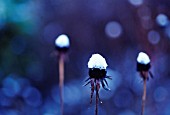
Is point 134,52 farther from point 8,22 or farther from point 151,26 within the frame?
point 8,22

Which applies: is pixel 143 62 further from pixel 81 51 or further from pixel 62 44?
pixel 81 51

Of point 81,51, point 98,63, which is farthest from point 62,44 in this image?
point 81,51

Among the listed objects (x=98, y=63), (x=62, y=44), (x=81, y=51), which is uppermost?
(x=81, y=51)

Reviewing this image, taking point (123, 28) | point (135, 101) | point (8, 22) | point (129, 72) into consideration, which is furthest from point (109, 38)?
point (8, 22)

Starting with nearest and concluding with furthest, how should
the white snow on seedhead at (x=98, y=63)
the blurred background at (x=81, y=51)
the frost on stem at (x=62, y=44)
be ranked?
the white snow on seedhead at (x=98, y=63) → the frost on stem at (x=62, y=44) → the blurred background at (x=81, y=51)

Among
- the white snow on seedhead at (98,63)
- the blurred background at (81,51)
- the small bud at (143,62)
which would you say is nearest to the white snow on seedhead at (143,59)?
the small bud at (143,62)

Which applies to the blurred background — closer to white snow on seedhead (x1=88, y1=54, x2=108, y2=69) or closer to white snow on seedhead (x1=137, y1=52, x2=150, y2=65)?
white snow on seedhead (x1=137, y1=52, x2=150, y2=65)

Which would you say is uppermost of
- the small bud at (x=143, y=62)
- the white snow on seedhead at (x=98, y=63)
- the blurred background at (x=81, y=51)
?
the blurred background at (x=81, y=51)

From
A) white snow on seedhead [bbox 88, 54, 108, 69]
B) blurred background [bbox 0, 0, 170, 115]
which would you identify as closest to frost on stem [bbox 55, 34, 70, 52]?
white snow on seedhead [bbox 88, 54, 108, 69]

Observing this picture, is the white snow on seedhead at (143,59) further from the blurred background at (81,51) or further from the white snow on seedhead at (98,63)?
the blurred background at (81,51)
